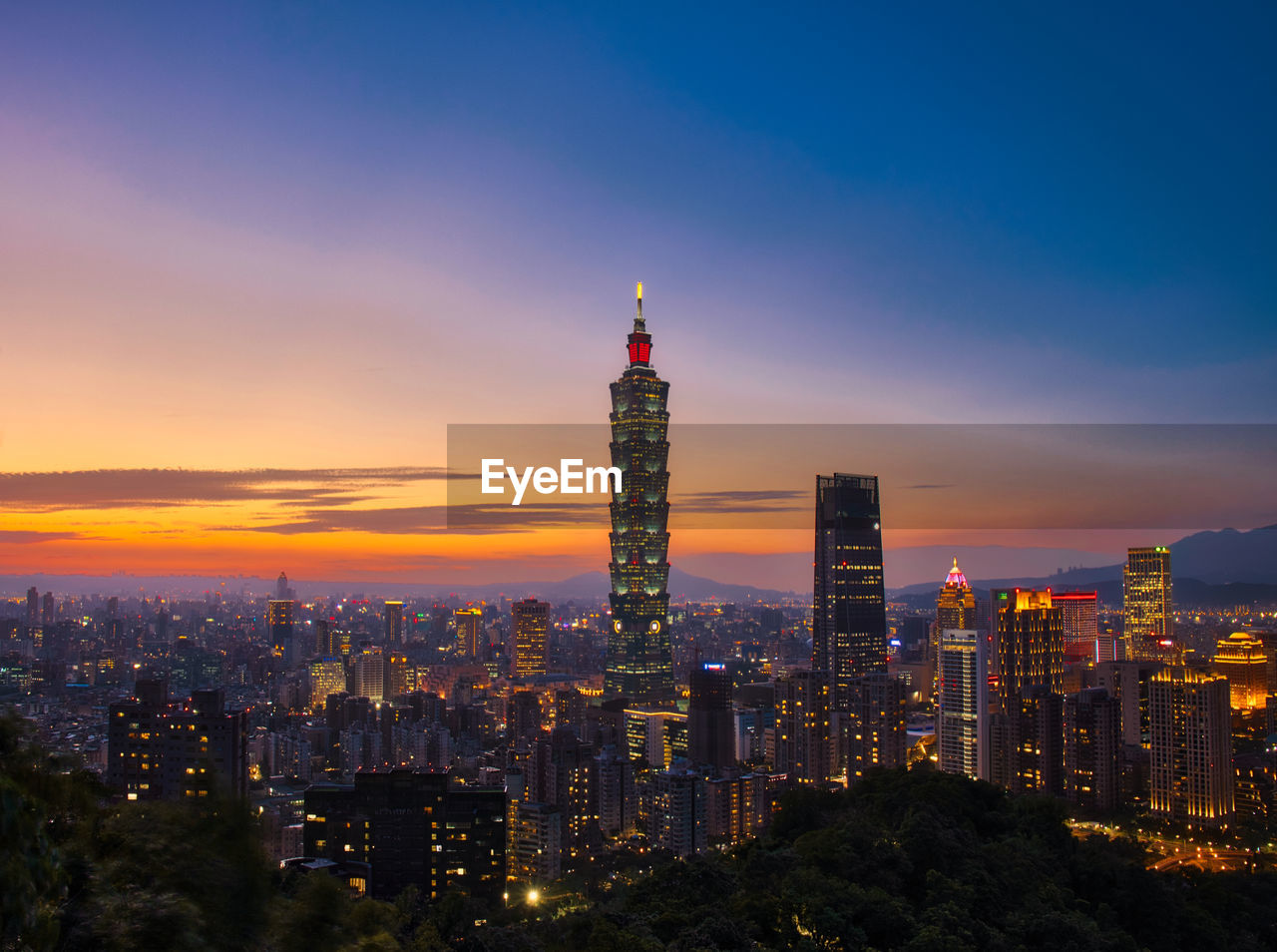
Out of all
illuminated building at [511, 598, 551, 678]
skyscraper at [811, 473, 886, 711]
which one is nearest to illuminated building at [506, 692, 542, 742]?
skyscraper at [811, 473, 886, 711]

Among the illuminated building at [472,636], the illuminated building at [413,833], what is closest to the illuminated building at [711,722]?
the illuminated building at [413,833]

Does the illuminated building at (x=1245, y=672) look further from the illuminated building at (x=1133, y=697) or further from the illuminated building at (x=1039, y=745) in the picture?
the illuminated building at (x=1039, y=745)

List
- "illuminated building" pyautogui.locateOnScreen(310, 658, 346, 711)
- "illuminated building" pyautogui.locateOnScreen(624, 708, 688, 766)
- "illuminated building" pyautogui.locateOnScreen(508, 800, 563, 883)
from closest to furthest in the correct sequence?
"illuminated building" pyautogui.locateOnScreen(508, 800, 563, 883) < "illuminated building" pyautogui.locateOnScreen(624, 708, 688, 766) < "illuminated building" pyautogui.locateOnScreen(310, 658, 346, 711)

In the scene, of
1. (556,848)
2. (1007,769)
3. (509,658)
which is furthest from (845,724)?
(509,658)

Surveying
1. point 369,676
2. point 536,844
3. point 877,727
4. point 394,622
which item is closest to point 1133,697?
point 877,727

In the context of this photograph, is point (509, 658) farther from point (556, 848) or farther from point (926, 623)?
point (556, 848)

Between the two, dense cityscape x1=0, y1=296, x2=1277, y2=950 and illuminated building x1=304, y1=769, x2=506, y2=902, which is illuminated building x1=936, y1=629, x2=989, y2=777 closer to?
dense cityscape x1=0, y1=296, x2=1277, y2=950
